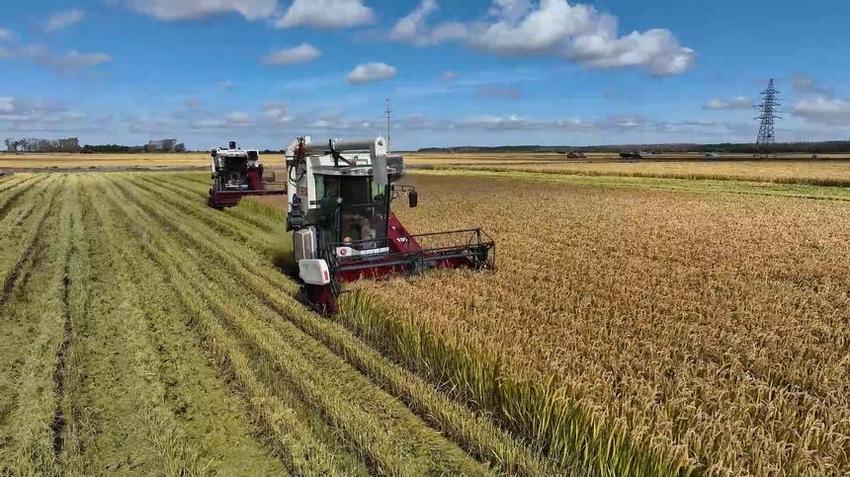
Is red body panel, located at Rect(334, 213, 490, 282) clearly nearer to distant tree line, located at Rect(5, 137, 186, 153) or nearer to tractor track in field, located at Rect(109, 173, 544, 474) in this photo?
tractor track in field, located at Rect(109, 173, 544, 474)

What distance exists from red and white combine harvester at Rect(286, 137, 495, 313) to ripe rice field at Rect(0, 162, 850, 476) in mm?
567

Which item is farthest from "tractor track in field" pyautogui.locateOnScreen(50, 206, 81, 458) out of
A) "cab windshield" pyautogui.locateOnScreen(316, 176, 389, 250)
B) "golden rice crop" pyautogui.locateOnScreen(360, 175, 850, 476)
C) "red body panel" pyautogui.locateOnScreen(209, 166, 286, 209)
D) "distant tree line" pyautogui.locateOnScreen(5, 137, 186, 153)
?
"distant tree line" pyautogui.locateOnScreen(5, 137, 186, 153)

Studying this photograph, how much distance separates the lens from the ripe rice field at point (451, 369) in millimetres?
4465

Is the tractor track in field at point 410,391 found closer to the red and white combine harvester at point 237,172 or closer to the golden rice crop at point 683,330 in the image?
the golden rice crop at point 683,330

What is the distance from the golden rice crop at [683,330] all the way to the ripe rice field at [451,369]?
28mm

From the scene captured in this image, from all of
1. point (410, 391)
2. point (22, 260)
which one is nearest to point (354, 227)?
point (410, 391)

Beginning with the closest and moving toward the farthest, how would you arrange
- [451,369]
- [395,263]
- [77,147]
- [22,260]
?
[451,369] → [395,263] → [22,260] → [77,147]

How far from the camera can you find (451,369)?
601cm

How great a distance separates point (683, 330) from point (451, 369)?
2.62 meters

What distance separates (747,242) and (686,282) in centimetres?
499

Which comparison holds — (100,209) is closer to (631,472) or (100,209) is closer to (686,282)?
(686,282)

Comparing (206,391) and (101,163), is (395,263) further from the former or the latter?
(101,163)

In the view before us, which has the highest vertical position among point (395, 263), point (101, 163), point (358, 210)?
point (101, 163)

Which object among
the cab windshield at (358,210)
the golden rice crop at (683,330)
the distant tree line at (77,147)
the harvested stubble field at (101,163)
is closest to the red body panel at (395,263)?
the cab windshield at (358,210)
